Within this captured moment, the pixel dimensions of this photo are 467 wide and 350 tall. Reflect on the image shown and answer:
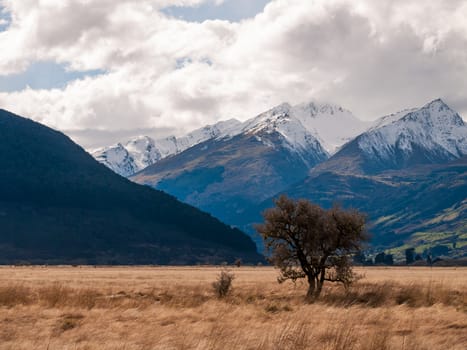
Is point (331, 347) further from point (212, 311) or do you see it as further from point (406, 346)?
point (212, 311)

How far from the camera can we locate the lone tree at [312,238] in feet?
168

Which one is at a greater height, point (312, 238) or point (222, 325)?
point (312, 238)

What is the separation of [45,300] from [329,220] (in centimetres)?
2302

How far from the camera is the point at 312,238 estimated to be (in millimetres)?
51438

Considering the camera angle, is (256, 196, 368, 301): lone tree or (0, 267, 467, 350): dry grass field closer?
(0, 267, 467, 350): dry grass field

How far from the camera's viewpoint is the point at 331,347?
19.1 meters

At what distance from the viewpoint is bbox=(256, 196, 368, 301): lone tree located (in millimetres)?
51344

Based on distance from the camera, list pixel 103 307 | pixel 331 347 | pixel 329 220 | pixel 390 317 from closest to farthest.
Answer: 1. pixel 331 347
2. pixel 390 317
3. pixel 103 307
4. pixel 329 220

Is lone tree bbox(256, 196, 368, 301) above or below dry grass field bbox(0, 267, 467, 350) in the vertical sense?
above

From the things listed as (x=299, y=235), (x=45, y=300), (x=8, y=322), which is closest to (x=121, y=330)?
(x=8, y=322)

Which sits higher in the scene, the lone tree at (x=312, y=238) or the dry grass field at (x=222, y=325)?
the lone tree at (x=312, y=238)

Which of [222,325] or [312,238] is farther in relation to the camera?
[312,238]

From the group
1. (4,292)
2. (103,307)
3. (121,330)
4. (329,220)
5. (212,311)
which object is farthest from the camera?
(329,220)

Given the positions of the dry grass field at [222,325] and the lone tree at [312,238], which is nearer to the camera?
the dry grass field at [222,325]
